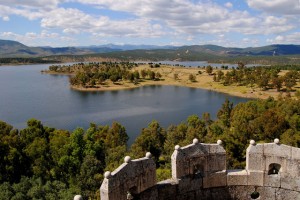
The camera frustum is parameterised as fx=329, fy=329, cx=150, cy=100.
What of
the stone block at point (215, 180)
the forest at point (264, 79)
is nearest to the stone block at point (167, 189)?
the stone block at point (215, 180)

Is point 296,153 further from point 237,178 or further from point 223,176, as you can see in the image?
point 223,176

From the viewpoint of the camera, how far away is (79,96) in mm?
133375

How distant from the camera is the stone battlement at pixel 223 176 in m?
16.6

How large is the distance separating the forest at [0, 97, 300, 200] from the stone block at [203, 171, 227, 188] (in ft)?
46.1

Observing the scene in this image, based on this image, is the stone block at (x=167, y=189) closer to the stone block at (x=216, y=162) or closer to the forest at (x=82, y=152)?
the stone block at (x=216, y=162)

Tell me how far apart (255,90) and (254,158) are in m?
125

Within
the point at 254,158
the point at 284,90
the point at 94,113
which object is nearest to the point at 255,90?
the point at 284,90

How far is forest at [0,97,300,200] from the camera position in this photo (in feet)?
119

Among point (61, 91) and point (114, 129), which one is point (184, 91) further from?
point (114, 129)

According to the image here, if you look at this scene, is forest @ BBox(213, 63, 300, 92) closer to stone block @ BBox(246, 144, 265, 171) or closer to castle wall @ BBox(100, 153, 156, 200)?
stone block @ BBox(246, 144, 265, 171)

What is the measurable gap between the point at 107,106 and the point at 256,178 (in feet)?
315

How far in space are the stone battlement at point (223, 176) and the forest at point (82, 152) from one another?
14139mm

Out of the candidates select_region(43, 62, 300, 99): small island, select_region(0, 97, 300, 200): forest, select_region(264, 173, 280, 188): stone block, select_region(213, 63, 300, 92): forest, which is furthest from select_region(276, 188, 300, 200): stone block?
select_region(213, 63, 300, 92): forest

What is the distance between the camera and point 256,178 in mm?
17766
